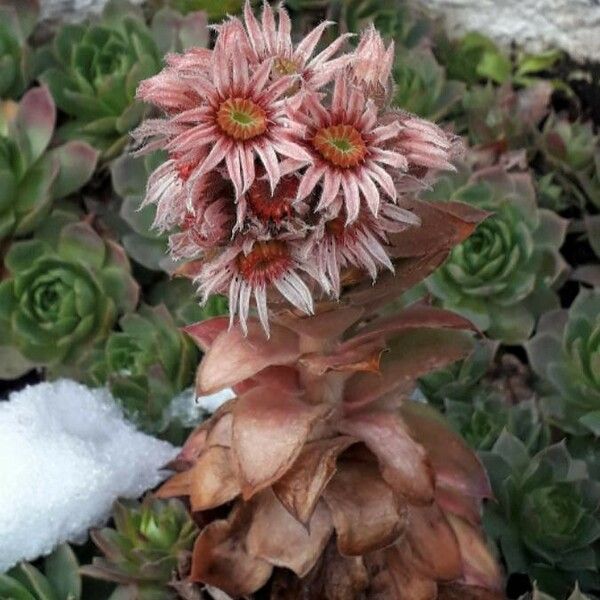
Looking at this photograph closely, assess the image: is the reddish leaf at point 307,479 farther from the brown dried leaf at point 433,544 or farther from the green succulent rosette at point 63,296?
the green succulent rosette at point 63,296

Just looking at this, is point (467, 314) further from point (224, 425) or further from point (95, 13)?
point (95, 13)

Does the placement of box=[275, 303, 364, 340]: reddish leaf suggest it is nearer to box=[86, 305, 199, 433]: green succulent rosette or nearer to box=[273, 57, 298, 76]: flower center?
box=[273, 57, 298, 76]: flower center

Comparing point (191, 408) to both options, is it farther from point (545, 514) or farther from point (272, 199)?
point (272, 199)

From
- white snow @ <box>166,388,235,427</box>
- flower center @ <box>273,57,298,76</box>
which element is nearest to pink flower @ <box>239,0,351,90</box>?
flower center @ <box>273,57,298,76</box>

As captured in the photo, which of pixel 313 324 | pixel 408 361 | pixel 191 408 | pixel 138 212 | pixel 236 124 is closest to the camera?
pixel 236 124

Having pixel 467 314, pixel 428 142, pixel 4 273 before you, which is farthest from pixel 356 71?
pixel 4 273

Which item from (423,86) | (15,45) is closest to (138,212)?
(15,45)

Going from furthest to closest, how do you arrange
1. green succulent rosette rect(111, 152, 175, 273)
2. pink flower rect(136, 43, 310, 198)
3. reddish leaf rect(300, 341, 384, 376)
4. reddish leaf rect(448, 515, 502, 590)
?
green succulent rosette rect(111, 152, 175, 273) < reddish leaf rect(448, 515, 502, 590) < reddish leaf rect(300, 341, 384, 376) < pink flower rect(136, 43, 310, 198)
